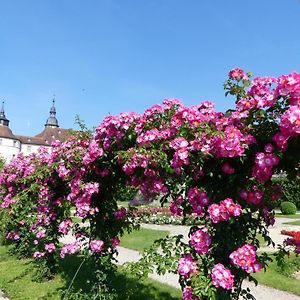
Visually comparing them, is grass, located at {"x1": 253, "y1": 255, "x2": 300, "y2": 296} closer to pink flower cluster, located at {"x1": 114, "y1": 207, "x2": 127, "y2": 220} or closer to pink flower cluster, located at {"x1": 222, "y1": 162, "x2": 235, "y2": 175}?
pink flower cluster, located at {"x1": 114, "y1": 207, "x2": 127, "y2": 220}

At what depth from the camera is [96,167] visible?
15.4ft

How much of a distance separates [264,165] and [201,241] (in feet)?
2.82

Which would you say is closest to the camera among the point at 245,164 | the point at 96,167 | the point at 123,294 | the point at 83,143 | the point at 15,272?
the point at 245,164

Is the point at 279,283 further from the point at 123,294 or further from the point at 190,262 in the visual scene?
the point at 190,262

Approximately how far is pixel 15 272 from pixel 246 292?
5716 millimetres

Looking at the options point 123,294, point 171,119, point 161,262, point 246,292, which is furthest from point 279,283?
point 171,119

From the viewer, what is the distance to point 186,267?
3344 millimetres

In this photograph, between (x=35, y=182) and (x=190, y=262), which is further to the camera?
(x=35, y=182)

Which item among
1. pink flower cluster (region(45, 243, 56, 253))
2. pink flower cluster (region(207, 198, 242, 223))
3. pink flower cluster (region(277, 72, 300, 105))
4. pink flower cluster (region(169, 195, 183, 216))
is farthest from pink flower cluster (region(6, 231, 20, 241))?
pink flower cluster (region(277, 72, 300, 105))

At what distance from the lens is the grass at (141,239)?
1096 centimetres

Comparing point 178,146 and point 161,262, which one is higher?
point 178,146

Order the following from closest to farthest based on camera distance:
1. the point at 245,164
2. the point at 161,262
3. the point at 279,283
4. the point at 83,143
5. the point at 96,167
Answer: the point at 245,164 < the point at 161,262 < the point at 96,167 < the point at 83,143 < the point at 279,283

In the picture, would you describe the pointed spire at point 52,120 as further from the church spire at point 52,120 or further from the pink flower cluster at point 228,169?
the pink flower cluster at point 228,169

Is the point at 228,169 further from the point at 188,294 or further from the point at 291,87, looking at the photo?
the point at 188,294
